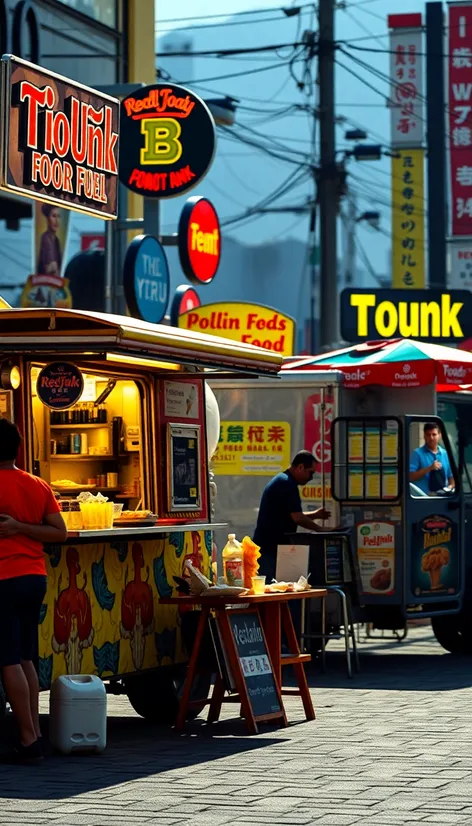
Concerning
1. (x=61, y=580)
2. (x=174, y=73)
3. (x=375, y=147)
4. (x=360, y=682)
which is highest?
(x=174, y=73)

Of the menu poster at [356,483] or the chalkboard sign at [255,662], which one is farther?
the menu poster at [356,483]

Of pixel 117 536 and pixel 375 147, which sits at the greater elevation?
pixel 375 147

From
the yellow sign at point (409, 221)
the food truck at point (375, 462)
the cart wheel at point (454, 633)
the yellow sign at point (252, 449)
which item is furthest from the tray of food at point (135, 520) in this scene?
the yellow sign at point (409, 221)

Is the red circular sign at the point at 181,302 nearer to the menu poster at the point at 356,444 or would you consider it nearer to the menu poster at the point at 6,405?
the menu poster at the point at 356,444

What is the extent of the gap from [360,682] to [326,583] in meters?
0.98

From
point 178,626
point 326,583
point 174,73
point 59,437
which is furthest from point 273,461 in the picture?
point 174,73

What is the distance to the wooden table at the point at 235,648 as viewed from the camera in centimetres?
1035

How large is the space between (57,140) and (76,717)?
5018 mm

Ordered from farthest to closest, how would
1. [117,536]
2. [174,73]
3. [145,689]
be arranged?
[174,73] < [145,689] < [117,536]

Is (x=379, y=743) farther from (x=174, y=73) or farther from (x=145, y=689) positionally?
(x=174, y=73)

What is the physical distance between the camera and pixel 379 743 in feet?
32.1

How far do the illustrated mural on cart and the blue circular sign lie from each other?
253 inches

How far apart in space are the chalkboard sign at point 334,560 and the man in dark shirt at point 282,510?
0.22 metres

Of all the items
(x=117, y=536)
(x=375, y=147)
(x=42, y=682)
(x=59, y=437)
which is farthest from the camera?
(x=375, y=147)
